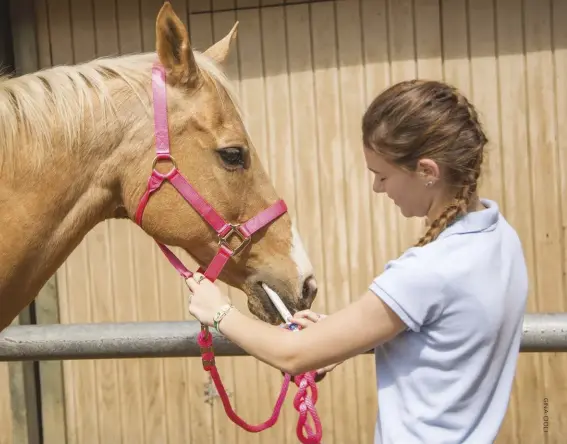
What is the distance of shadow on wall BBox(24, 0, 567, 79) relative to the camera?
3.86 m

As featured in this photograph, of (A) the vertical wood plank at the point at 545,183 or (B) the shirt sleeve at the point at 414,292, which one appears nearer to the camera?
(B) the shirt sleeve at the point at 414,292

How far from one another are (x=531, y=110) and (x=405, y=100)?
2.76 m

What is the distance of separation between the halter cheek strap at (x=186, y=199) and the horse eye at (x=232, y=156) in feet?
0.44

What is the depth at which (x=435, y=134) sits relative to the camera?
53.1 inches

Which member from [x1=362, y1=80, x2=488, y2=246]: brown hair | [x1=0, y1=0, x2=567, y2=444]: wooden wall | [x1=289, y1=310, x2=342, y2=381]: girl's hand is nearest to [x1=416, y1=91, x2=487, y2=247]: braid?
[x1=362, y1=80, x2=488, y2=246]: brown hair

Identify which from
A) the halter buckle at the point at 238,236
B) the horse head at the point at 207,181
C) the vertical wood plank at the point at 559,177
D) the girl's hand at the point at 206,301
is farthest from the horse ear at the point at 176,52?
the vertical wood plank at the point at 559,177

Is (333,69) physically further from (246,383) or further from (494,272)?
(494,272)

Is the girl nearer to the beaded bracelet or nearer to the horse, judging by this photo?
the beaded bracelet

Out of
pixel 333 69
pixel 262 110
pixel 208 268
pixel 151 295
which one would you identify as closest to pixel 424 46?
pixel 333 69

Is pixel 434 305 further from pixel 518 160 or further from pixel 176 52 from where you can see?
pixel 518 160

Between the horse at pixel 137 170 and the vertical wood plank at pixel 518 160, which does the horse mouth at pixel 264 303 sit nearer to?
the horse at pixel 137 170

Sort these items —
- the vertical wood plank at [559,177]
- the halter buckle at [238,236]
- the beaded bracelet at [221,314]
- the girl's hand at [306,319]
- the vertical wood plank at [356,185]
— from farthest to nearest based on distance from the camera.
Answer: the vertical wood plank at [356,185] → the vertical wood plank at [559,177] → the halter buckle at [238,236] → the girl's hand at [306,319] → the beaded bracelet at [221,314]

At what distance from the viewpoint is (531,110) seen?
12.7 ft

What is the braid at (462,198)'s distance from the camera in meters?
1.37
